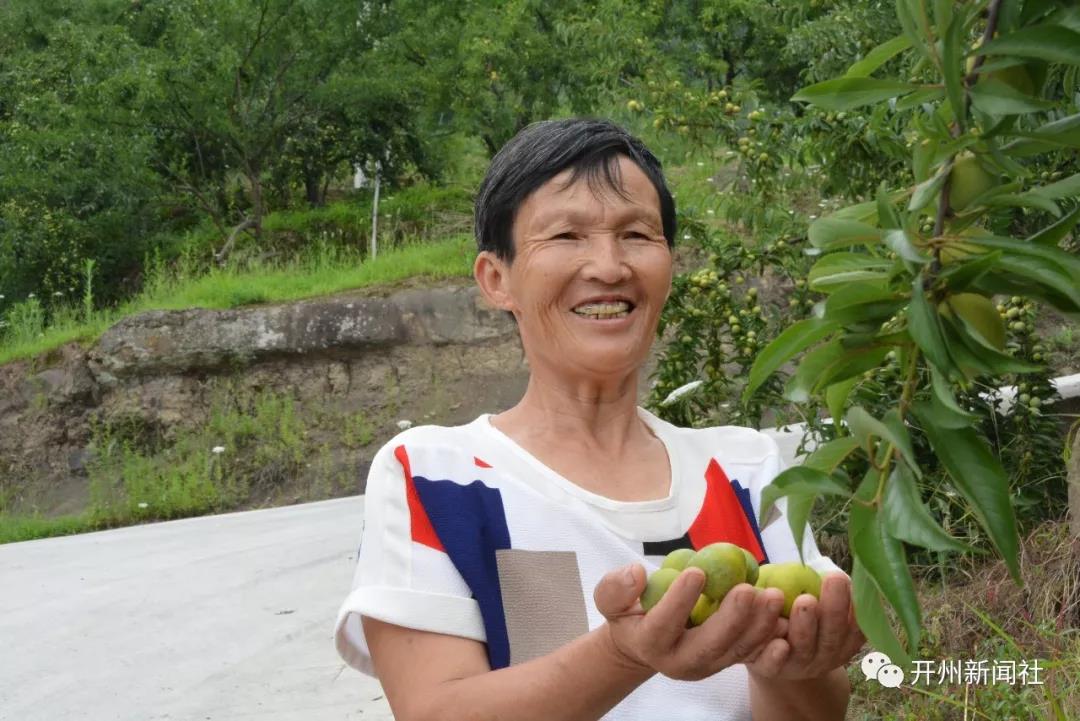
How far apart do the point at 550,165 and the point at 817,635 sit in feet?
2.40

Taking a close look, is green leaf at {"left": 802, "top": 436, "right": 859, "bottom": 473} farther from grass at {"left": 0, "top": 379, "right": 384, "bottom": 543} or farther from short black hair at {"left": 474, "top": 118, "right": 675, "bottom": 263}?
grass at {"left": 0, "top": 379, "right": 384, "bottom": 543}

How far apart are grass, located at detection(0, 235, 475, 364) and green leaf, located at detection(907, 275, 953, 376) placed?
30.9ft

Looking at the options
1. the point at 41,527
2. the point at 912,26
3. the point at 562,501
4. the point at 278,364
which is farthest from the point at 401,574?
the point at 278,364

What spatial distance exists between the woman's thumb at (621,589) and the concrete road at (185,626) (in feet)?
9.60

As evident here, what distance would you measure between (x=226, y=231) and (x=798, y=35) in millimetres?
8361

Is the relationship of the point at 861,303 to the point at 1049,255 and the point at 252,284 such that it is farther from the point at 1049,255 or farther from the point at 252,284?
the point at 252,284

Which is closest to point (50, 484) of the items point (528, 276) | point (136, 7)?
point (136, 7)

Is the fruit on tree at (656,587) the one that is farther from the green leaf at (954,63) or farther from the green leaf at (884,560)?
the green leaf at (954,63)

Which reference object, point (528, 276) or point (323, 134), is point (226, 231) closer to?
point (323, 134)

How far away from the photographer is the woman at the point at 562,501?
1.47 m

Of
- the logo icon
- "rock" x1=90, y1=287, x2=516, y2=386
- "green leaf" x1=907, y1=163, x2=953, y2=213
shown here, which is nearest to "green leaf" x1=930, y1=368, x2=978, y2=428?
"green leaf" x1=907, y1=163, x2=953, y2=213

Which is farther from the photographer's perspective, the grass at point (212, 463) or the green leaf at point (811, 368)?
the grass at point (212, 463)

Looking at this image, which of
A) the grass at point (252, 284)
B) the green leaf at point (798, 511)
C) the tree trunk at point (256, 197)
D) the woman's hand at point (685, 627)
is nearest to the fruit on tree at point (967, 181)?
the green leaf at point (798, 511)

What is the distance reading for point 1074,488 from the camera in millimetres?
3537
